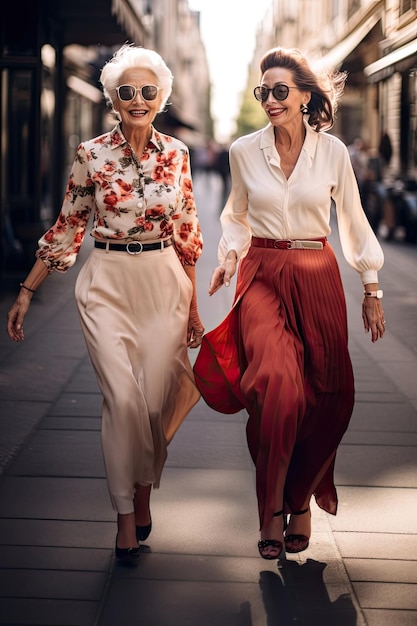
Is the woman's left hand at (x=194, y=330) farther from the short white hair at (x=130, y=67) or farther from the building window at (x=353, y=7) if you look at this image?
the building window at (x=353, y=7)

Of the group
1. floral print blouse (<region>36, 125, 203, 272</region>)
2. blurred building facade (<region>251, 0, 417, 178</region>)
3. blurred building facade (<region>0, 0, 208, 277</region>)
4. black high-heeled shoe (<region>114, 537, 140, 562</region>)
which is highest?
blurred building facade (<region>251, 0, 417, 178</region>)

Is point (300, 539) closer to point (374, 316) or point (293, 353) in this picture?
point (293, 353)

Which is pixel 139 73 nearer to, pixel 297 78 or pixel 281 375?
pixel 297 78

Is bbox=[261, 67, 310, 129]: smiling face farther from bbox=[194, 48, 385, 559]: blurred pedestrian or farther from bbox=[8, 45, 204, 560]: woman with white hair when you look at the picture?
bbox=[8, 45, 204, 560]: woman with white hair

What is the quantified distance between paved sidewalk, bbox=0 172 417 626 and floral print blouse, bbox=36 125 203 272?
1.10m

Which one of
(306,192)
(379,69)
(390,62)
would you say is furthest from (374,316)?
(379,69)

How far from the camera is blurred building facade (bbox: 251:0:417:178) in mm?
17297

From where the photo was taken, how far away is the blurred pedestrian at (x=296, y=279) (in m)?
3.90

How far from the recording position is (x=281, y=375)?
375 cm

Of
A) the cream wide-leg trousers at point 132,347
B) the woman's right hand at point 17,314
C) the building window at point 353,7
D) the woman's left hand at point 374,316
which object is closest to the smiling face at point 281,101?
the cream wide-leg trousers at point 132,347

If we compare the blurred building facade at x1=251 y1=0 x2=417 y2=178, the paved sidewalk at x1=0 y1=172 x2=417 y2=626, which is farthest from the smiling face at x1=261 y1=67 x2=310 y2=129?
the blurred building facade at x1=251 y1=0 x2=417 y2=178

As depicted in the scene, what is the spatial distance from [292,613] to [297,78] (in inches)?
74.0

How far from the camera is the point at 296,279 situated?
12.8 ft

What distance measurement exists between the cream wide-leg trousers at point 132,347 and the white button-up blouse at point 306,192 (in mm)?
386
